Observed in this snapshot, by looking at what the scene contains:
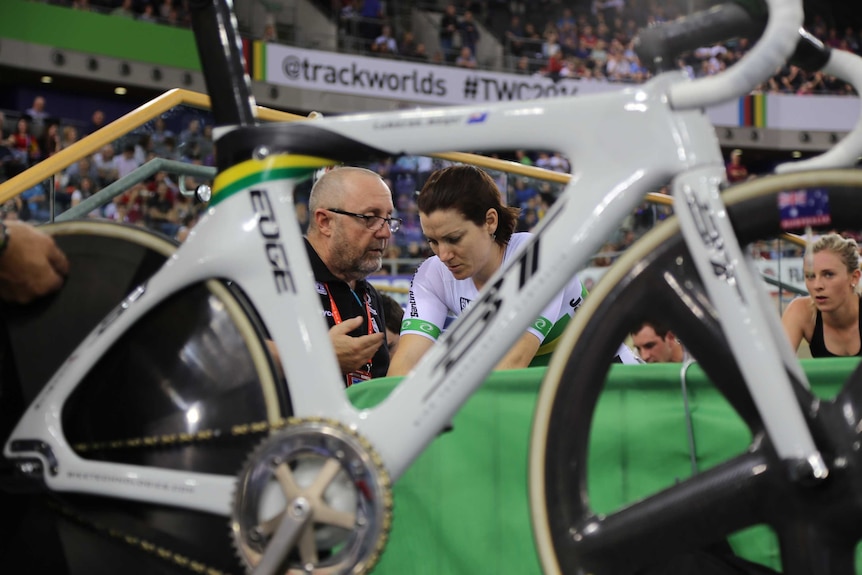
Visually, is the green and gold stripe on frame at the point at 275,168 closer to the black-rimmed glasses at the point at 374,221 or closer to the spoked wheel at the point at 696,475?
the spoked wheel at the point at 696,475

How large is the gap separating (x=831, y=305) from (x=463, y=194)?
6.41 ft

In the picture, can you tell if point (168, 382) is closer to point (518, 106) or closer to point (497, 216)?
point (518, 106)

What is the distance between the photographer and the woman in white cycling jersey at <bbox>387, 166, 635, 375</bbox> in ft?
10.3

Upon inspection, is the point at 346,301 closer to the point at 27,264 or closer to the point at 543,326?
the point at 543,326

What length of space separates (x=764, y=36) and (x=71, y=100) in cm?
1881

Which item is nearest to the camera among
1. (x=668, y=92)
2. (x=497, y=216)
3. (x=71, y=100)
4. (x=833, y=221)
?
(x=833, y=221)

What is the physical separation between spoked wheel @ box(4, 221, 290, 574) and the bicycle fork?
0.87 metres

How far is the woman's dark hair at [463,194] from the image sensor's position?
3164mm

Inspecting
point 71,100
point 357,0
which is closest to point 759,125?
point 357,0

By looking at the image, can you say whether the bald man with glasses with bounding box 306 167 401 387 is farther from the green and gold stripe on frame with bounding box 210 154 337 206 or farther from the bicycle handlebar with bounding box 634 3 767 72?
the bicycle handlebar with bounding box 634 3 767 72

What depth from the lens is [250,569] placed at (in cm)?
175

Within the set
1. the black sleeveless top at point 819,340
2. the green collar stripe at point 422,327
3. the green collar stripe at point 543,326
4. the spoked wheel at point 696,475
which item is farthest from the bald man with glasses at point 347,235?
the black sleeveless top at point 819,340

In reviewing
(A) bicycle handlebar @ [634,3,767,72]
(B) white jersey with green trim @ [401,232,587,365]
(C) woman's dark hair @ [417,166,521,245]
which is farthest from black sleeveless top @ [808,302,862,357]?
(A) bicycle handlebar @ [634,3,767,72]

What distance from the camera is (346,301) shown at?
3514mm
